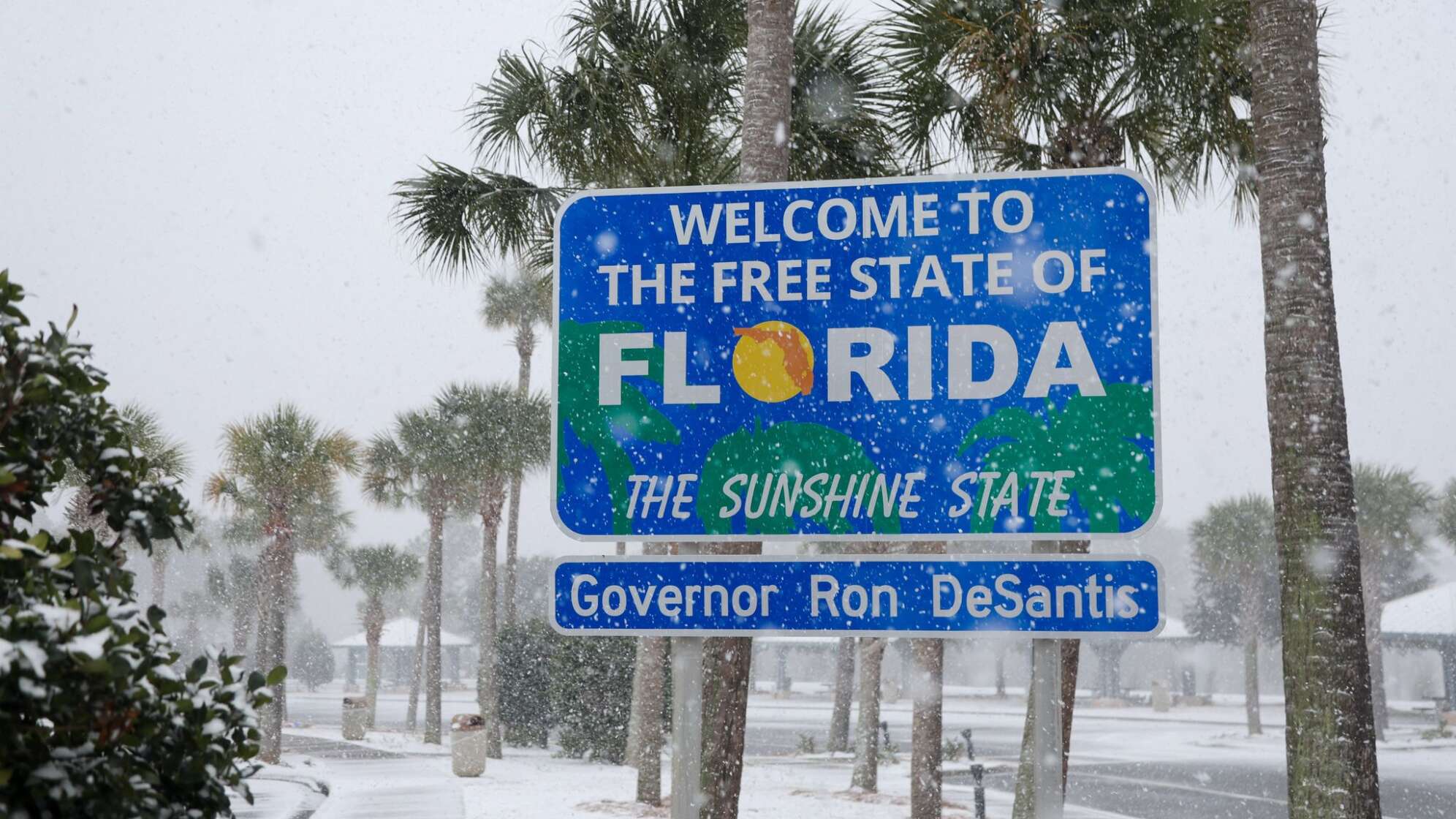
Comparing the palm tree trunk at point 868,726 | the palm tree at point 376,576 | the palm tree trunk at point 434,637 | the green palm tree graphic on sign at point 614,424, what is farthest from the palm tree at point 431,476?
the green palm tree graphic on sign at point 614,424

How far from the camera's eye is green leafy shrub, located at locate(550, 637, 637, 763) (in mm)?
21109

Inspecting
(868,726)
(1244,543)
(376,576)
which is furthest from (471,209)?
(1244,543)

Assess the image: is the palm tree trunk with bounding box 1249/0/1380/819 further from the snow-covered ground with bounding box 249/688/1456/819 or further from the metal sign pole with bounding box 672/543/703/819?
the snow-covered ground with bounding box 249/688/1456/819

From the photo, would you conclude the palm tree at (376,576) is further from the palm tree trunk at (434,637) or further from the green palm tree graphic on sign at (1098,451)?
the green palm tree graphic on sign at (1098,451)

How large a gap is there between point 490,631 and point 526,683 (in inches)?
49.2

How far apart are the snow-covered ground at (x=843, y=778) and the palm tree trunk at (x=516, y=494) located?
3694 millimetres

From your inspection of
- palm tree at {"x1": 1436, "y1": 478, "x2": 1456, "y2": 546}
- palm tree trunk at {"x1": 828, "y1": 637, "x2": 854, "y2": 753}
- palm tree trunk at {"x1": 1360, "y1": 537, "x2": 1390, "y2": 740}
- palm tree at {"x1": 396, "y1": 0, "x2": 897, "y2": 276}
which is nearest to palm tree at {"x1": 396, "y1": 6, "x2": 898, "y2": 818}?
palm tree at {"x1": 396, "y1": 0, "x2": 897, "y2": 276}

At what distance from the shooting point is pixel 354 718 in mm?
28641

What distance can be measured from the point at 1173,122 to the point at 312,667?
2894 inches

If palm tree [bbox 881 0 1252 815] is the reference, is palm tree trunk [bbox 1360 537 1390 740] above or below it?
below

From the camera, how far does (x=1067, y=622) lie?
9.53 ft

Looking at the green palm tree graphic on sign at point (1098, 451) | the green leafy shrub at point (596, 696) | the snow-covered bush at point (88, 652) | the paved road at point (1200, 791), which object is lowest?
the paved road at point (1200, 791)

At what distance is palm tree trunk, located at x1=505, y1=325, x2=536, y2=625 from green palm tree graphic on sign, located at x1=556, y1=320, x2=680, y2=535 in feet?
75.3

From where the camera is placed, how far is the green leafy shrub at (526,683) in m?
24.1
